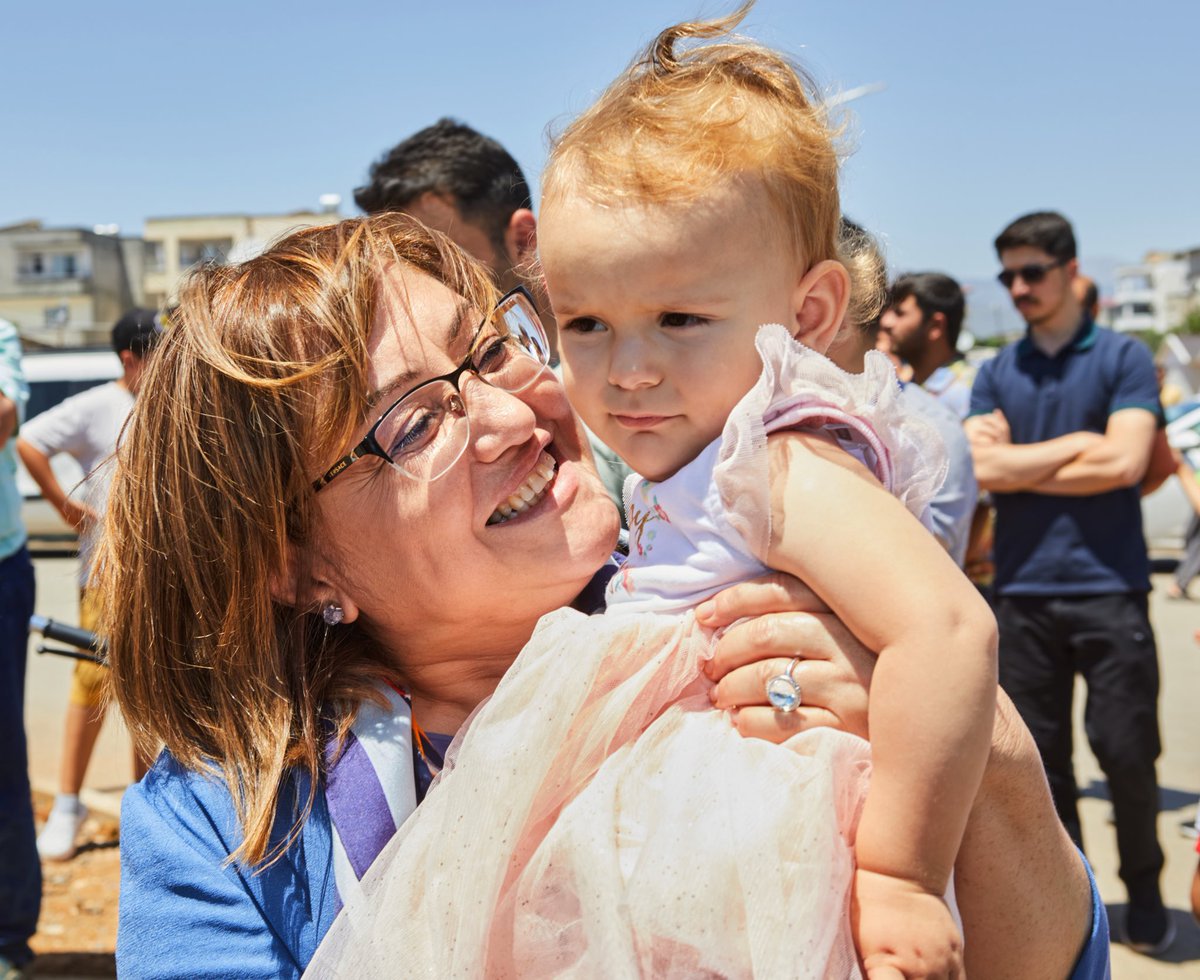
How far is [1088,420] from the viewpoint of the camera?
4949 millimetres

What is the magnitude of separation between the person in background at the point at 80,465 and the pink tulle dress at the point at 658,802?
13.7ft

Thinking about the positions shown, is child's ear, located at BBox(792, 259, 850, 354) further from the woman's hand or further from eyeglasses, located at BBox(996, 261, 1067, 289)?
eyeglasses, located at BBox(996, 261, 1067, 289)

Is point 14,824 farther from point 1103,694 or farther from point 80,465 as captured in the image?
point 1103,694

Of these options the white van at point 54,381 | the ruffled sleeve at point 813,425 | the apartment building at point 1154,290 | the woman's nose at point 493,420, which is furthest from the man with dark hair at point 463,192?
the apartment building at point 1154,290

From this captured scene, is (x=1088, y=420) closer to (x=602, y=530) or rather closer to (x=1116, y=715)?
(x=1116, y=715)

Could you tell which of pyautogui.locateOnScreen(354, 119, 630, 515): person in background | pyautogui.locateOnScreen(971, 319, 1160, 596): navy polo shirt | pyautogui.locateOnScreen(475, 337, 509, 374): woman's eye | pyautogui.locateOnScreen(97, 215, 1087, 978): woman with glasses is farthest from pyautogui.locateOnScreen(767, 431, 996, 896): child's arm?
pyautogui.locateOnScreen(971, 319, 1160, 596): navy polo shirt

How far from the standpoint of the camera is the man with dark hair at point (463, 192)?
12.2 feet

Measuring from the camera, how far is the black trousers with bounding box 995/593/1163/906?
469 centimetres

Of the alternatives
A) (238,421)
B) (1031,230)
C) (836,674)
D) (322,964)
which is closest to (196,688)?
(238,421)

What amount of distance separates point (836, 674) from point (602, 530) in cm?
48

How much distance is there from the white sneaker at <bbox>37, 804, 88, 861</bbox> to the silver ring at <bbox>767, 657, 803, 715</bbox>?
530 centimetres

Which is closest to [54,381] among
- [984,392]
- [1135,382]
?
[984,392]

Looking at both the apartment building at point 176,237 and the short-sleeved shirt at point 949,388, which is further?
the apartment building at point 176,237

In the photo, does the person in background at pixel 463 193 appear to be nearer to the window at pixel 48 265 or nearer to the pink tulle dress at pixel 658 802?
the pink tulle dress at pixel 658 802
